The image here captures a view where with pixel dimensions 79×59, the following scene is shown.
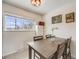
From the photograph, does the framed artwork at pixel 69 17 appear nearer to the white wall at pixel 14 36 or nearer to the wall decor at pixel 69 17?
the wall decor at pixel 69 17

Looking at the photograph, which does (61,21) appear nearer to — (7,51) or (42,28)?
(42,28)

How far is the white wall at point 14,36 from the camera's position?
352 centimetres

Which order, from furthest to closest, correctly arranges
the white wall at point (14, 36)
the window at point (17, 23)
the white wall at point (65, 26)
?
the window at point (17, 23), the white wall at point (14, 36), the white wall at point (65, 26)

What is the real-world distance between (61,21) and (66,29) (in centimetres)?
47

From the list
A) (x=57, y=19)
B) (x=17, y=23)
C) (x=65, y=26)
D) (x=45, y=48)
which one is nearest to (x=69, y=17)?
(x=65, y=26)

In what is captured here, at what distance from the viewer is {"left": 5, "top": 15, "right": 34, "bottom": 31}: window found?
3730mm

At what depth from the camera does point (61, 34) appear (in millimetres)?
3547

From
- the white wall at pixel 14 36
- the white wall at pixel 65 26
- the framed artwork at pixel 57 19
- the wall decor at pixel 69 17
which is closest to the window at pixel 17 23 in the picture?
the white wall at pixel 14 36

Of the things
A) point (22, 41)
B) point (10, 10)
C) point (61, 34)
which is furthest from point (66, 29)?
point (10, 10)

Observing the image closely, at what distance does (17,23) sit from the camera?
414cm

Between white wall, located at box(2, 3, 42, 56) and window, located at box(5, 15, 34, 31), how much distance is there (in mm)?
219

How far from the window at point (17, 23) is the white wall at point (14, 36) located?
0.22 m

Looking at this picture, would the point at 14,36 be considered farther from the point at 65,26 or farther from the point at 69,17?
the point at 69,17

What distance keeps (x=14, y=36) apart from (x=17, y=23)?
736 millimetres
